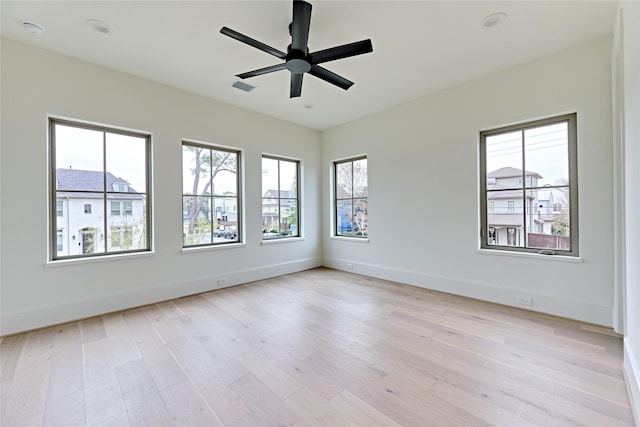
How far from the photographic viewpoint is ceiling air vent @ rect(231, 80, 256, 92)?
3612 mm

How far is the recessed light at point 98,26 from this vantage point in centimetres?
248

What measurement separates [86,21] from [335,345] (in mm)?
3798

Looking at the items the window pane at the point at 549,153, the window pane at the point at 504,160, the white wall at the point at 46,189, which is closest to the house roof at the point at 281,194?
the white wall at the point at 46,189

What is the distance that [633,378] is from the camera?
1.72 meters

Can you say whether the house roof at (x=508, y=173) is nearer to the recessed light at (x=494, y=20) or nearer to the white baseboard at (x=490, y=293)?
the white baseboard at (x=490, y=293)

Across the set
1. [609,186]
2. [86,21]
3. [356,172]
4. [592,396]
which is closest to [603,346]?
[592,396]

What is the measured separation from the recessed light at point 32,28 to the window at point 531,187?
5.12 meters

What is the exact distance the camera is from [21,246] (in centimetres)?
278

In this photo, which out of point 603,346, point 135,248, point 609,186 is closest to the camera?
point 603,346

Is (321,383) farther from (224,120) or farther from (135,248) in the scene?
(224,120)

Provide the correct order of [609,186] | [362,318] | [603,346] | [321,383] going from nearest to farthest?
1. [321,383]
2. [603,346]
3. [609,186]
4. [362,318]

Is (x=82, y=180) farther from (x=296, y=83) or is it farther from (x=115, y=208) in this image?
(x=296, y=83)

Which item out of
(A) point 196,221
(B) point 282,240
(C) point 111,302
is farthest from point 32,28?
(B) point 282,240

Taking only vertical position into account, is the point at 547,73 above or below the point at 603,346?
above
